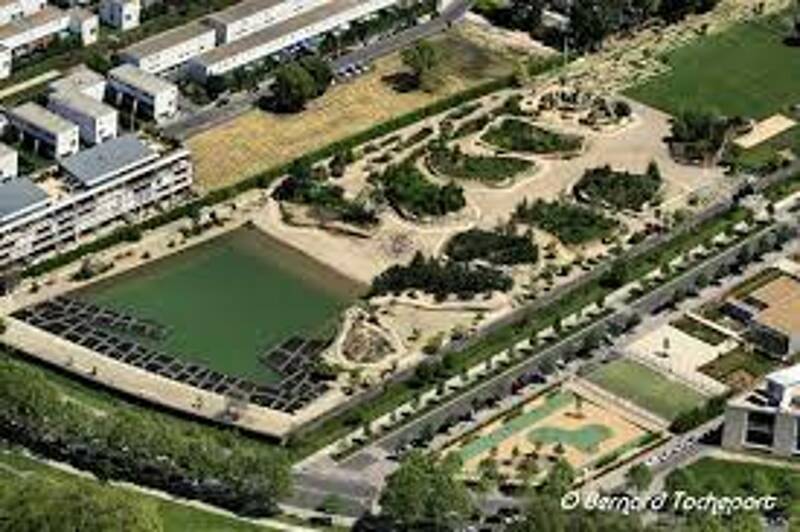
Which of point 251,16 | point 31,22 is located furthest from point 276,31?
point 31,22

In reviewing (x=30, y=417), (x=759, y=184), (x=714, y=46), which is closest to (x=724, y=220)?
(x=759, y=184)

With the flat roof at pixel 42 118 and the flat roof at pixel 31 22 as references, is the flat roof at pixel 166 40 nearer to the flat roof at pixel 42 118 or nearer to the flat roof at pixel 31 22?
the flat roof at pixel 31 22

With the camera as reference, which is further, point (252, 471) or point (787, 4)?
point (787, 4)

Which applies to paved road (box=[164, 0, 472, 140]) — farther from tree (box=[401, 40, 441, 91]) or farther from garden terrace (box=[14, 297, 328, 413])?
garden terrace (box=[14, 297, 328, 413])

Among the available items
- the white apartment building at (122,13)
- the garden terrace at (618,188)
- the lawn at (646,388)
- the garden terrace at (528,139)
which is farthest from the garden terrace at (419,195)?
the white apartment building at (122,13)

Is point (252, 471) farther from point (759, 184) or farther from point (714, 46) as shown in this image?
point (714, 46)

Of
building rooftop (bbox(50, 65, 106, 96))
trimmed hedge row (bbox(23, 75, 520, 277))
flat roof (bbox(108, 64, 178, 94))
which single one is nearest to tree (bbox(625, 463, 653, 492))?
trimmed hedge row (bbox(23, 75, 520, 277))

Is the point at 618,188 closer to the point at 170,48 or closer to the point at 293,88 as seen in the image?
the point at 293,88
